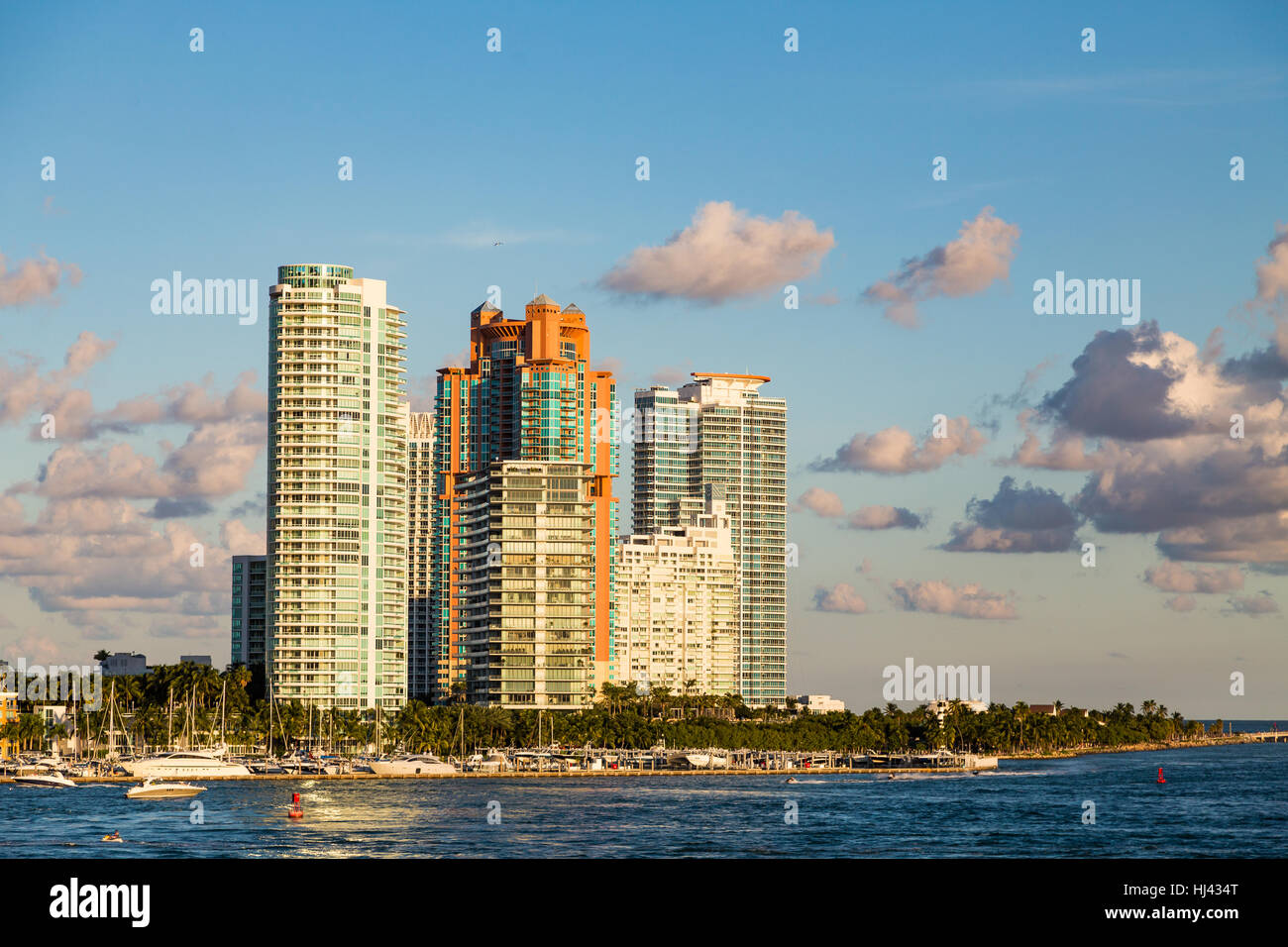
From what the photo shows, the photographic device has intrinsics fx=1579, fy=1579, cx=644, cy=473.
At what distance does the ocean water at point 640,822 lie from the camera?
98312 mm

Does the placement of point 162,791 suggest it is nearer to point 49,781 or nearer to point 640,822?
point 49,781

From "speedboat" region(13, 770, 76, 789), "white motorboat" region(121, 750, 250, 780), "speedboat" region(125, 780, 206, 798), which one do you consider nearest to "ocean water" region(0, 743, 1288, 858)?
"speedboat" region(125, 780, 206, 798)

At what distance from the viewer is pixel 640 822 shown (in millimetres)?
126000

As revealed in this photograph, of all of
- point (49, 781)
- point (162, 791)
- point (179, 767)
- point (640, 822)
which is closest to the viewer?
point (640, 822)

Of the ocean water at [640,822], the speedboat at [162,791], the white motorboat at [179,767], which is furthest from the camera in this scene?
the white motorboat at [179,767]

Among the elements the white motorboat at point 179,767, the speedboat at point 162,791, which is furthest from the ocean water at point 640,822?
the white motorboat at point 179,767

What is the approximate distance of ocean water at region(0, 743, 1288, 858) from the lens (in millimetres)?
98312

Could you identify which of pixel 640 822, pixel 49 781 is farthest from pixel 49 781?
pixel 640 822

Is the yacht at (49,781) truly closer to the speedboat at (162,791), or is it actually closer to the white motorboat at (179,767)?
the white motorboat at (179,767)

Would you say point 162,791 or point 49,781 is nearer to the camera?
point 162,791

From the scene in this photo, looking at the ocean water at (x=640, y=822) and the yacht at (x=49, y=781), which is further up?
the ocean water at (x=640, y=822)

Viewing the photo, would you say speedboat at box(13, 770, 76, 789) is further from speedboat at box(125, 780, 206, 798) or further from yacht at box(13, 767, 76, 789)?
speedboat at box(125, 780, 206, 798)
